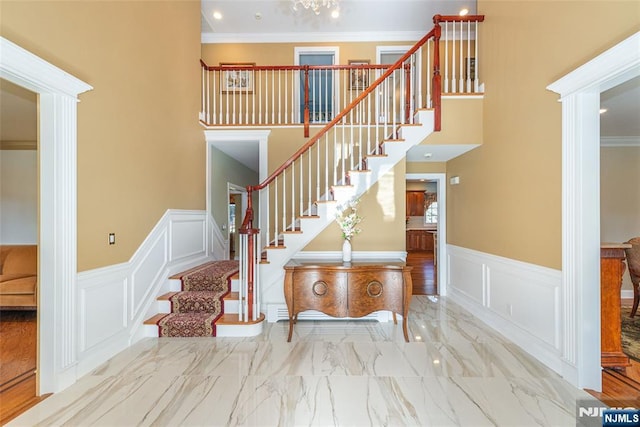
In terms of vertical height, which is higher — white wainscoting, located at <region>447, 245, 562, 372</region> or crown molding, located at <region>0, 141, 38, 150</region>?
crown molding, located at <region>0, 141, 38, 150</region>

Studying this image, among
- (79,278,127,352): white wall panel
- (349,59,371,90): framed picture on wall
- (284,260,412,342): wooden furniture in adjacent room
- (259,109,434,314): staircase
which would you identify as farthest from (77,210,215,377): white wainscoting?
(349,59,371,90): framed picture on wall

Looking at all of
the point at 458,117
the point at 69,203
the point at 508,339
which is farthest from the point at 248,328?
the point at 458,117

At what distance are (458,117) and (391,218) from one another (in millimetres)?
1630

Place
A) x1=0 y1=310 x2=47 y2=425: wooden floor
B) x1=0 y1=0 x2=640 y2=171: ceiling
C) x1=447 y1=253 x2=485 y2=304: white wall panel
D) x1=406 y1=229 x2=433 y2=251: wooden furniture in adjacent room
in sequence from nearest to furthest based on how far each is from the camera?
x1=0 y1=310 x2=47 y2=425: wooden floor → x1=447 y1=253 x2=485 y2=304: white wall panel → x1=0 y1=0 x2=640 y2=171: ceiling → x1=406 y1=229 x2=433 y2=251: wooden furniture in adjacent room

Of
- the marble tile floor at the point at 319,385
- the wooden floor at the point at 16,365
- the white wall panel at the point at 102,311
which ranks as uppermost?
the white wall panel at the point at 102,311

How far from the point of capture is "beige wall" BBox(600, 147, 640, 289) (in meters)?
4.64

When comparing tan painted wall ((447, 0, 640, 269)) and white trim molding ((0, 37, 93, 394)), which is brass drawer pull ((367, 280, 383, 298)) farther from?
white trim molding ((0, 37, 93, 394))

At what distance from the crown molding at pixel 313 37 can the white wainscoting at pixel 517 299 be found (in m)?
4.53

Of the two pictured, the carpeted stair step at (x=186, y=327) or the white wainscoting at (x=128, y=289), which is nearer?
the white wainscoting at (x=128, y=289)

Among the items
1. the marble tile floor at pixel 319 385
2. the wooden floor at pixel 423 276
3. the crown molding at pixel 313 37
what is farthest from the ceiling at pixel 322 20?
the marble tile floor at pixel 319 385

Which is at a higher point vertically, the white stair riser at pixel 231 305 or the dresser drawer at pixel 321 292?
the dresser drawer at pixel 321 292

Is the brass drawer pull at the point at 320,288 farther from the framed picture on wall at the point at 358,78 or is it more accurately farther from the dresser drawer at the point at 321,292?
the framed picture on wall at the point at 358,78

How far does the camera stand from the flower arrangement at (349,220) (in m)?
3.28

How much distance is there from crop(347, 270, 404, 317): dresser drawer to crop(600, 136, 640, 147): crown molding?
4880mm
